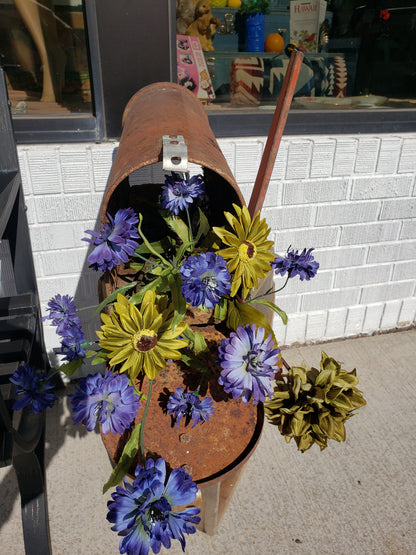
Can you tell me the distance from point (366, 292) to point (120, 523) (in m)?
2.25

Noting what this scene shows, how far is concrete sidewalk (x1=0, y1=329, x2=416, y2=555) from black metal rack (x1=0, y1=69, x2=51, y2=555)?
395mm

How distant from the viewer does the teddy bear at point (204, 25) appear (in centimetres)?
216

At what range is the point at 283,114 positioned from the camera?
3.23ft

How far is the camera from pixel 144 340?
83 cm

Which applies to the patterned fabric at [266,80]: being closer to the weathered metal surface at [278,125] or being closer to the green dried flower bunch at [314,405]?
the weathered metal surface at [278,125]

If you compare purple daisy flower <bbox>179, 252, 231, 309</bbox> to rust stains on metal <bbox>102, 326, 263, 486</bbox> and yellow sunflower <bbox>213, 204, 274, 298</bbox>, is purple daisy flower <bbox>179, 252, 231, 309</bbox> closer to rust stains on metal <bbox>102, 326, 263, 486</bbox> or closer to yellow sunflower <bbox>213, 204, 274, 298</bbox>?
yellow sunflower <bbox>213, 204, 274, 298</bbox>

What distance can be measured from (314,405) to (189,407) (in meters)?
0.29

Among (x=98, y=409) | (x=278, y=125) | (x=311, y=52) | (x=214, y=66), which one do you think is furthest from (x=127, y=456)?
(x=311, y=52)

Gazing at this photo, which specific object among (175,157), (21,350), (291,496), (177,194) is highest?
(175,157)

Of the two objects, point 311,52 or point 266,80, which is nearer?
point 266,80

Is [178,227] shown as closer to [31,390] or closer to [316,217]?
[31,390]

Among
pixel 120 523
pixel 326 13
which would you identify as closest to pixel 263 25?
pixel 326 13

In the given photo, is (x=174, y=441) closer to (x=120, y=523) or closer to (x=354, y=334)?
(x=120, y=523)

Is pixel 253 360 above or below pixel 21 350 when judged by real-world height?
above
